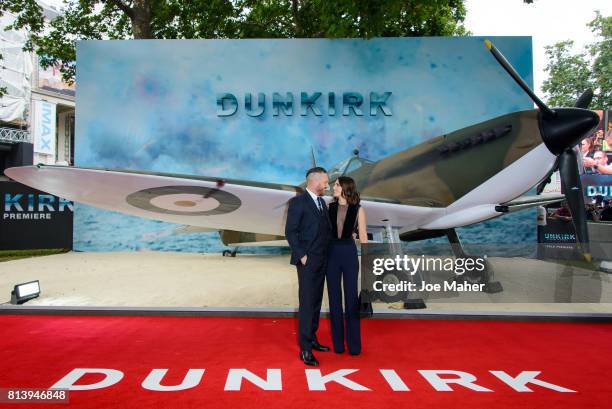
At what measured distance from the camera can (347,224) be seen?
10.1 feet

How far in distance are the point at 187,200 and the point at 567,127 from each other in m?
3.63

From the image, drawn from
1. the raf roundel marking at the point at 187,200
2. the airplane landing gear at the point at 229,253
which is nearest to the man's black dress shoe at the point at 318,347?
the raf roundel marking at the point at 187,200

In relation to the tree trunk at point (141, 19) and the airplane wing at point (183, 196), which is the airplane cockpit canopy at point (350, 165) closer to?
the airplane wing at point (183, 196)

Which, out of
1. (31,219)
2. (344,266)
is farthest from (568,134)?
(31,219)

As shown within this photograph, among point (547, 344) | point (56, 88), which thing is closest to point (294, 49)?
point (547, 344)

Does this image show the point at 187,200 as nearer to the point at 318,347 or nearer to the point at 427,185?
the point at 318,347

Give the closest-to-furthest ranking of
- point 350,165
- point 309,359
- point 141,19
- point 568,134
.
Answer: point 309,359 → point 568,134 → point 350,165 → point 141,19

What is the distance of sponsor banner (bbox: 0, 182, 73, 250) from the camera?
35.6 feet

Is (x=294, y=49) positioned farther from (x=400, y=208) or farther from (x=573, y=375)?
Result: (x=573, y=375)

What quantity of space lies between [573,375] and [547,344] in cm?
66

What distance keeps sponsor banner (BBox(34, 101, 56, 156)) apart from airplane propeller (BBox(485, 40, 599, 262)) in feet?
79.9

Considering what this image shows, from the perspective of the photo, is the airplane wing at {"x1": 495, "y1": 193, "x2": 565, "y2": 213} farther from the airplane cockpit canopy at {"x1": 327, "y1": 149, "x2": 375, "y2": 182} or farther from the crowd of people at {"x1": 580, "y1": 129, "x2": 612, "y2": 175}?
the crowd of people at {"x1": 580, "y1": 129, "x2": 612, "y2": 175}

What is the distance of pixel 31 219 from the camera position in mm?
11016

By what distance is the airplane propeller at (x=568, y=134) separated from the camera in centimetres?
420
